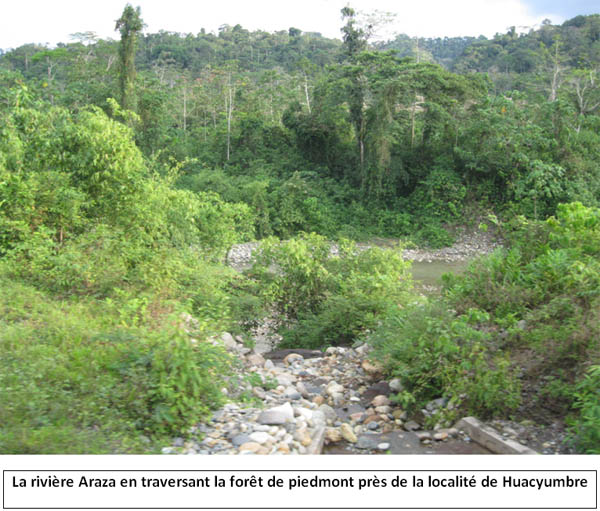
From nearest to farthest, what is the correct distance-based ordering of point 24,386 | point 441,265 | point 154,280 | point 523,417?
point 24,386
point 523,417
point 154,280
point 441,265

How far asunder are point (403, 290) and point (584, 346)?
3537 millimetres

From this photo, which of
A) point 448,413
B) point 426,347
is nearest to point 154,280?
point 426,347

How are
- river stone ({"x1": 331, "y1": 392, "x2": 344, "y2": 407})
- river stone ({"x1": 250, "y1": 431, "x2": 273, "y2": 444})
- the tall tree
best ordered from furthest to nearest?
the tall tree → river stone ({"x1": 331, "y1": 392, "x2": 344, "y2": 407}) → river stone ({"x1": 250, "y1": 431, "x2": 273, "y2": 444})

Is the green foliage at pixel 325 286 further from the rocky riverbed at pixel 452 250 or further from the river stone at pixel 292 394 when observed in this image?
the rocky riverbed at pixel 452 250

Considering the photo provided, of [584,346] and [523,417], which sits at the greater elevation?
[584,346]

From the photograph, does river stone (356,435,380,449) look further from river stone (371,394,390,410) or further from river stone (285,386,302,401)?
river stone (285,386,302,401)

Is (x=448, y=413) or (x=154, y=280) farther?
(x=154, y=280)

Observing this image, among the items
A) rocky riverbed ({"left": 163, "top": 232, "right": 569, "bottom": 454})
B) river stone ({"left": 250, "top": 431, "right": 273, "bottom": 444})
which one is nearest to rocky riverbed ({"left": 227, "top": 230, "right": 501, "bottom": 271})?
rocky riverbed ({"left": 163, "top": 232, "right": 569, "bottom": 454})

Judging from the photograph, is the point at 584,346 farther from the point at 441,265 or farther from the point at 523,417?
the point at 441,265

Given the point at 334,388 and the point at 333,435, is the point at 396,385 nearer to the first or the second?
the point at 334,388

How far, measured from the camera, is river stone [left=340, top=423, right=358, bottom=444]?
4105 millimetres

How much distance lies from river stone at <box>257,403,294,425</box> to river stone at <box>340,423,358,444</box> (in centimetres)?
48

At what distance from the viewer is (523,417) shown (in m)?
4.07

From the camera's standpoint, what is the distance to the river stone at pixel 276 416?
383 cm
